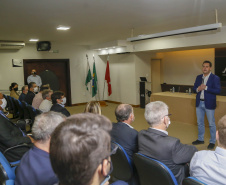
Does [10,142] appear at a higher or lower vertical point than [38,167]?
lower

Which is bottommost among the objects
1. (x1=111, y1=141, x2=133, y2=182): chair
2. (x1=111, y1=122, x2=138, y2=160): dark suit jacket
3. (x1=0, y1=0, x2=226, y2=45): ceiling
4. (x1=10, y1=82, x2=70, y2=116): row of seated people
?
(x1=111, y1=141, x2=133, y2=182): chair

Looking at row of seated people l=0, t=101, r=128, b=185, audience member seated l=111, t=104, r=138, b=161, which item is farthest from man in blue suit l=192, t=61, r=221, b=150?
row of seated people l=0, t=101, r=128, b=185

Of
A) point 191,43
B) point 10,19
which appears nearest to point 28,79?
point 10,19

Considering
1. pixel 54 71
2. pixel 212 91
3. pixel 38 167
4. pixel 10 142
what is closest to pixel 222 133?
pixel 38 167

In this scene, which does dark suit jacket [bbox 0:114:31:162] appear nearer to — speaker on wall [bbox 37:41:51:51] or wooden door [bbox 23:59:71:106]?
speaker on wall [bbox 37:41:51:51]

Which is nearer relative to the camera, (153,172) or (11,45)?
(153,172)

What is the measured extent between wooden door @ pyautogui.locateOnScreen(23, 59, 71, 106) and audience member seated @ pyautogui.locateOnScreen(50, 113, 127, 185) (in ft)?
27.0

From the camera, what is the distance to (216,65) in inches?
304

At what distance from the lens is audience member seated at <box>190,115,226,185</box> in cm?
137

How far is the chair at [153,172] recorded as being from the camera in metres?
1.56

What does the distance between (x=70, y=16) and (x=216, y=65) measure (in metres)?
5.76

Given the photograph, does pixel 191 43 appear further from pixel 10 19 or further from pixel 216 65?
pixel 10 19

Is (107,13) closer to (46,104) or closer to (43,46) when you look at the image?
(46,104)

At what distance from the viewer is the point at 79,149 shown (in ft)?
2.28
